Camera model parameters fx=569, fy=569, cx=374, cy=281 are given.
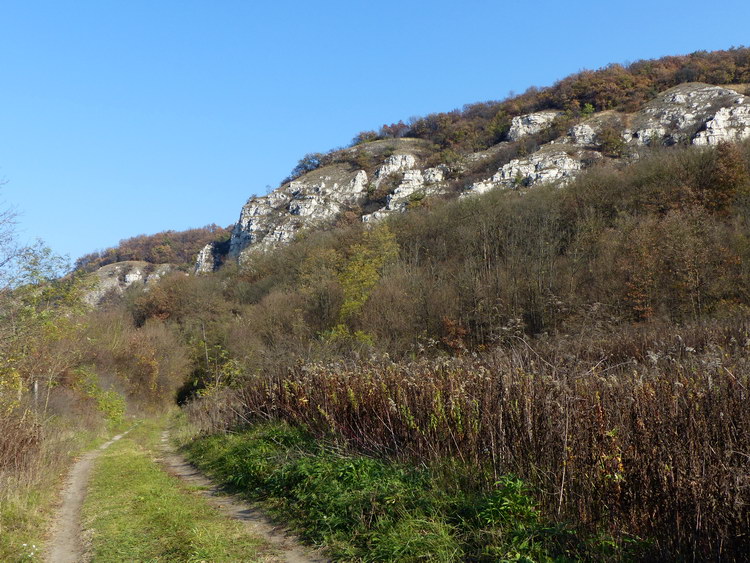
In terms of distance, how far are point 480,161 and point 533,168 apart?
826 inches

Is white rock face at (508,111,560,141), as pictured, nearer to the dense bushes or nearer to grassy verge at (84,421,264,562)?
the dense bushes

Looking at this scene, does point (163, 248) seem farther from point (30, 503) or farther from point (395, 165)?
→ point (30, 503)

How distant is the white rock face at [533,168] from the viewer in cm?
7400

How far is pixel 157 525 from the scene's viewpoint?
7.57 metres

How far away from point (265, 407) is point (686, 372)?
9.81 meters

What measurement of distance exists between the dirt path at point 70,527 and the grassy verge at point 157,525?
0.16 metres

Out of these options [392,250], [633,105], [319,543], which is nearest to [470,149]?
[633,105]

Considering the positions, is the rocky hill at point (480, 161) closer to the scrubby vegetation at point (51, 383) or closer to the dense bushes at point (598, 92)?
the dense bushes at point (598, 92)

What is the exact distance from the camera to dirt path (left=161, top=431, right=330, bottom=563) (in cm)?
621

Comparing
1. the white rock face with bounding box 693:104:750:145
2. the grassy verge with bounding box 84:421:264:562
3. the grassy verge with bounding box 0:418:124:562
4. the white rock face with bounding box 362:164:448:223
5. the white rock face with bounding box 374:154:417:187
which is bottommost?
the grassy verge with bounding box 84:421:264:562

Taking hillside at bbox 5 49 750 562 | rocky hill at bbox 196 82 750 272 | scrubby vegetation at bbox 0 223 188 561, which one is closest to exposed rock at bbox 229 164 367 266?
rocky hill at bbox 196 82 750 272

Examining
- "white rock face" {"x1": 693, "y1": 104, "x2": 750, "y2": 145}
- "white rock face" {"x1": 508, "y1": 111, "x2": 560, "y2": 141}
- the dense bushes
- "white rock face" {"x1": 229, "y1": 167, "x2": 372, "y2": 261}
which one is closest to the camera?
"white rock face" {"x1": 693, "y1": 104, "x2": 750, "y2": 145}

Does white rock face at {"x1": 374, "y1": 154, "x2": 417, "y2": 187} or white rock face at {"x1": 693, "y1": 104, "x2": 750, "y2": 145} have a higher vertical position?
white rock face at {"x1": 374, "y1": 154, "x2": 417, "y2": 187}

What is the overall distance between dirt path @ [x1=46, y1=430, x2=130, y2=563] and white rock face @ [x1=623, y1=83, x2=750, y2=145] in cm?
7069
